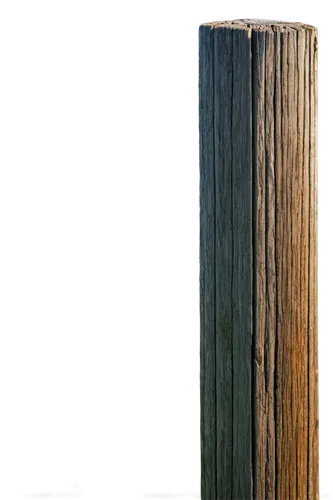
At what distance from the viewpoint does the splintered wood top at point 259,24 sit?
139 inches

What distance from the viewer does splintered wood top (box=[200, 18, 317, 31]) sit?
3521mm

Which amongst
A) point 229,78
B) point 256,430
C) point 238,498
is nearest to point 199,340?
point 256,430

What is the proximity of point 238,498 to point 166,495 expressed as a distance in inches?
36.0

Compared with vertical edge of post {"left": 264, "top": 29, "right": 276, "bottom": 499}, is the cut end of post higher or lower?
higher

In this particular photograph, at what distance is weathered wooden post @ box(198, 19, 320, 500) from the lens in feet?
11.4

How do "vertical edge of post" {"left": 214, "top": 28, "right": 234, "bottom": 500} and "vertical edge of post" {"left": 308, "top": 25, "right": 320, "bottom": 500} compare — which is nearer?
"vertical edge of post" {"left": 214, "top": 28, "right": 234, "bottom": 500}

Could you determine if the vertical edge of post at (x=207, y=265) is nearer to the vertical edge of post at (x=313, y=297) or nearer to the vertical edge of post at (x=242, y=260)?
the vertical edge of post at (x=242, y=260)

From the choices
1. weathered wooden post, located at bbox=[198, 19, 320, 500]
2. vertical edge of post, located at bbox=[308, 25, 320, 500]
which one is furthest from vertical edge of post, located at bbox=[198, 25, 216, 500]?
vertical edge of post, located at bbox=[308, 25, 320, 500]

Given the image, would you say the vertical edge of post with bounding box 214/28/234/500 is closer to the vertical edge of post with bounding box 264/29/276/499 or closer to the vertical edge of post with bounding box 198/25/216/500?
the vertical edge of post with bounding box 198/25/216/500

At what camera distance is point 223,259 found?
3582mm

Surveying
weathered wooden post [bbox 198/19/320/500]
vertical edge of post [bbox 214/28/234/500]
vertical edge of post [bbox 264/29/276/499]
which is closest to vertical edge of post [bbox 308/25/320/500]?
weathered wooden post [bbox 198/19/320/500]

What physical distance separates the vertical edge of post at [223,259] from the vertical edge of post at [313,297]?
0.36m

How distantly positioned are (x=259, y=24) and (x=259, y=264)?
3.34 ft

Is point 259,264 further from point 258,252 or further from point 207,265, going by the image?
point 207,265
